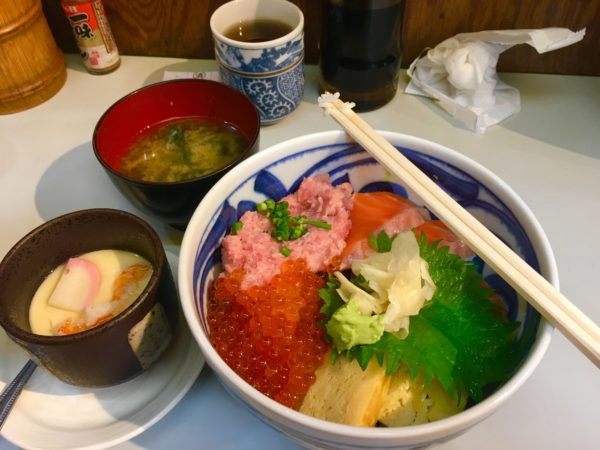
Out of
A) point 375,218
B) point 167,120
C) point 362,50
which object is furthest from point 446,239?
point 167,120

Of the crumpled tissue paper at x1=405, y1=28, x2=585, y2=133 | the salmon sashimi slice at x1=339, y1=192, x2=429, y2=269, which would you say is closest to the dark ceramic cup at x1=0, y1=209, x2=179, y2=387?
the salmon sashimi slice at x1=339, y1=192, x2=429, y2=269

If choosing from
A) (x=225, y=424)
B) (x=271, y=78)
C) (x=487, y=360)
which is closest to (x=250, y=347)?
(x=225, y=424)

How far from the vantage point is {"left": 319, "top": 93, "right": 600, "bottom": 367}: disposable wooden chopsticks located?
1.90ft

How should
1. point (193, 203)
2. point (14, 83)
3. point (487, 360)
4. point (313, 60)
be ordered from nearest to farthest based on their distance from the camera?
point (487, 360)
point (193, 203)
point (14, 83)
point (313, 60)

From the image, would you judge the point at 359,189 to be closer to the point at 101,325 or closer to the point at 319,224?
the point at 319,224

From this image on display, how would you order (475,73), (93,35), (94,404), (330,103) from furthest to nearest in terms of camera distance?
(93,35) → (475,73) → (330,103) → (94,404)

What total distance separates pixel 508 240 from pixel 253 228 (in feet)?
1.25

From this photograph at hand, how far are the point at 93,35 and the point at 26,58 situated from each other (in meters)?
0.16

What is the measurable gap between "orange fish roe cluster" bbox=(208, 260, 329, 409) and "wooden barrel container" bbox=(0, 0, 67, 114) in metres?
0.84

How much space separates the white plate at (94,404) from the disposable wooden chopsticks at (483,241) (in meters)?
0.42

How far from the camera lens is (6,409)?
71 centimetres

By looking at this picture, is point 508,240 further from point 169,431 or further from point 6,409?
point 6,409

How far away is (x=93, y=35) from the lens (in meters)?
1.27

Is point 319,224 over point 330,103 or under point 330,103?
under
